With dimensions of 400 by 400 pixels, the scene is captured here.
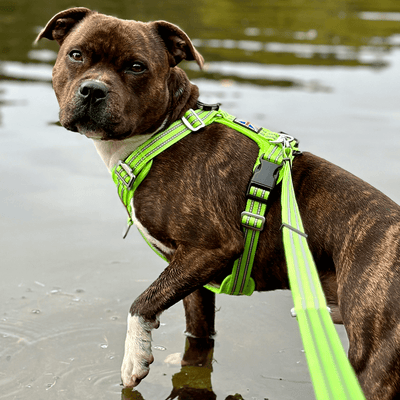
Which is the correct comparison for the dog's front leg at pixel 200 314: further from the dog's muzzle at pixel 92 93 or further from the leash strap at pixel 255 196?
the dog's muzzle at pixel 92 93

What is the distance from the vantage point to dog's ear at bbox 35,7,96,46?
12.4ft

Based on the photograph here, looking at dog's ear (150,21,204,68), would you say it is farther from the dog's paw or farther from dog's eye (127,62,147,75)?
the dog's paw

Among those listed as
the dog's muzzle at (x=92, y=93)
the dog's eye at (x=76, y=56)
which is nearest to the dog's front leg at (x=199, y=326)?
the dog's muzzle at (x=92, y=93)

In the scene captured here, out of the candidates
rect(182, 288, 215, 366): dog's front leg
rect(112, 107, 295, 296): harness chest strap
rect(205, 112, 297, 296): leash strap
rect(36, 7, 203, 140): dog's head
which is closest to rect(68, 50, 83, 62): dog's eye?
rect(36, 7, 203, 140): dog's head

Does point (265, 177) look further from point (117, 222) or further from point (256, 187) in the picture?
point (117, 222)

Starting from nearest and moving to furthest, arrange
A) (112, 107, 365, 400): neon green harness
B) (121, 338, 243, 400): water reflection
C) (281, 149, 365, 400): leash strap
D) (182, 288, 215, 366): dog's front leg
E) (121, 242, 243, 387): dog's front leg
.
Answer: (281, 149, 365, 400): leash strap, (112, 107, 365, 400): neon green harness, (121, 242, 243, 387): dog's front leg, (121, 338, 243, 400): water reflection, (182, 288, 215, 366): dog's front leg

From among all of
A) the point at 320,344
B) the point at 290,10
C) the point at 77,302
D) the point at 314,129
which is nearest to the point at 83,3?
the point at 290,10

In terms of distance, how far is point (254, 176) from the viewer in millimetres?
3564

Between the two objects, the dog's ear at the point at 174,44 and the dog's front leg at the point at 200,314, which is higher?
the dog's ear at the point at 174,44

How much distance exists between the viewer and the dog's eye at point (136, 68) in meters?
3.55

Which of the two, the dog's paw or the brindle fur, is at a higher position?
the brindle fur

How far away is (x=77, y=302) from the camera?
480 centimetres

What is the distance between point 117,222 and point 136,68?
270cm

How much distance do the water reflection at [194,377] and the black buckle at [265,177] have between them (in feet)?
4.42
